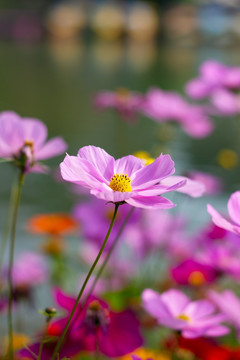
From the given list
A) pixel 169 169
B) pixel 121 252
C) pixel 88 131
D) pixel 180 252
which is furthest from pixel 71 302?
pixel 88 131

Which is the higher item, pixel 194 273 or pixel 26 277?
pixel 194 273

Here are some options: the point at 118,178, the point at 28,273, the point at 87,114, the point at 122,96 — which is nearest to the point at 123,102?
the point at 122,96

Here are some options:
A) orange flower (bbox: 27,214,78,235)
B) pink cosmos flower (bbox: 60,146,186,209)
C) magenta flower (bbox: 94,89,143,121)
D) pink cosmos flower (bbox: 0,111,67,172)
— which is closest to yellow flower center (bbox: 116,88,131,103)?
magenta flower (bbox: 94,89,143,121)

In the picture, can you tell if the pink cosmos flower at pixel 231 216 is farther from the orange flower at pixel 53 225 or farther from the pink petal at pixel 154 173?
the orange flower at pixel 53 225

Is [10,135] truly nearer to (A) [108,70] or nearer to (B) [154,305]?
(B) [154,305]

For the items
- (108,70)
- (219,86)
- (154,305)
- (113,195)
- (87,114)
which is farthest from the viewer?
(108,70)

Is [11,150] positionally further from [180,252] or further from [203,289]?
[180,252]
